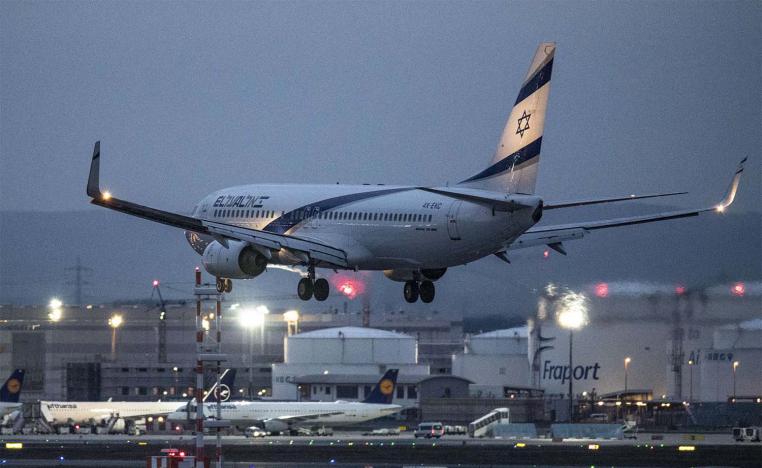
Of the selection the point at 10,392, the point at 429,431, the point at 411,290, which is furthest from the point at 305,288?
the point at 10,392

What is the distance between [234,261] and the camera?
7488 centimetres

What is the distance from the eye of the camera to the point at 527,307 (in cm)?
12988

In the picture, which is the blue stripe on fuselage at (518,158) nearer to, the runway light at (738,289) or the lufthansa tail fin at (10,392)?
the runway light at (738,289)

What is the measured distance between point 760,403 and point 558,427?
26908 mm

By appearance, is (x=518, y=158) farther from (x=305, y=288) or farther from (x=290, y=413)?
(x=290, y=413)

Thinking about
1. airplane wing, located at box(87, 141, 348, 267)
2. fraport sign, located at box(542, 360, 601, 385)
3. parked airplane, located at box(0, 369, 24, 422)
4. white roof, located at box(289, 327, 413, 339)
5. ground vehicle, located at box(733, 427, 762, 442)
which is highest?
airplane wing, located at box(87, 141, 348, 267)

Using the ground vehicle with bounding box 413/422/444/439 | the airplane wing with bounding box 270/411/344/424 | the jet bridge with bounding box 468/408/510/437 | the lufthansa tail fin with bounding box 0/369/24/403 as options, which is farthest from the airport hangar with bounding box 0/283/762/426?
the lufthansa tail fin with bounding box 0/369/24/403

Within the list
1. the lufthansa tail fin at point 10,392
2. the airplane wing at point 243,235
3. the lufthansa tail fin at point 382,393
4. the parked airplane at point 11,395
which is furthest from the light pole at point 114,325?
the airplane wing at point 243,235

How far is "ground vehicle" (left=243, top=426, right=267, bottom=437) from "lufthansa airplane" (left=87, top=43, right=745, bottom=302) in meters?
51.4

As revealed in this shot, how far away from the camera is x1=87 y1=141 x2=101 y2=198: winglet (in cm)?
6438

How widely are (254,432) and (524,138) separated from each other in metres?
67.3

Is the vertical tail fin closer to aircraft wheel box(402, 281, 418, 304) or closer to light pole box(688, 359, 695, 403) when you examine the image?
aircraft wheel box(402, 281, 418, 304)

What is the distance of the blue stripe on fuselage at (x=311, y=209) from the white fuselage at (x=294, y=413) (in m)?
55.9

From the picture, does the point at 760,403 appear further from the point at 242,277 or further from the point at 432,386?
the point at 242,277
